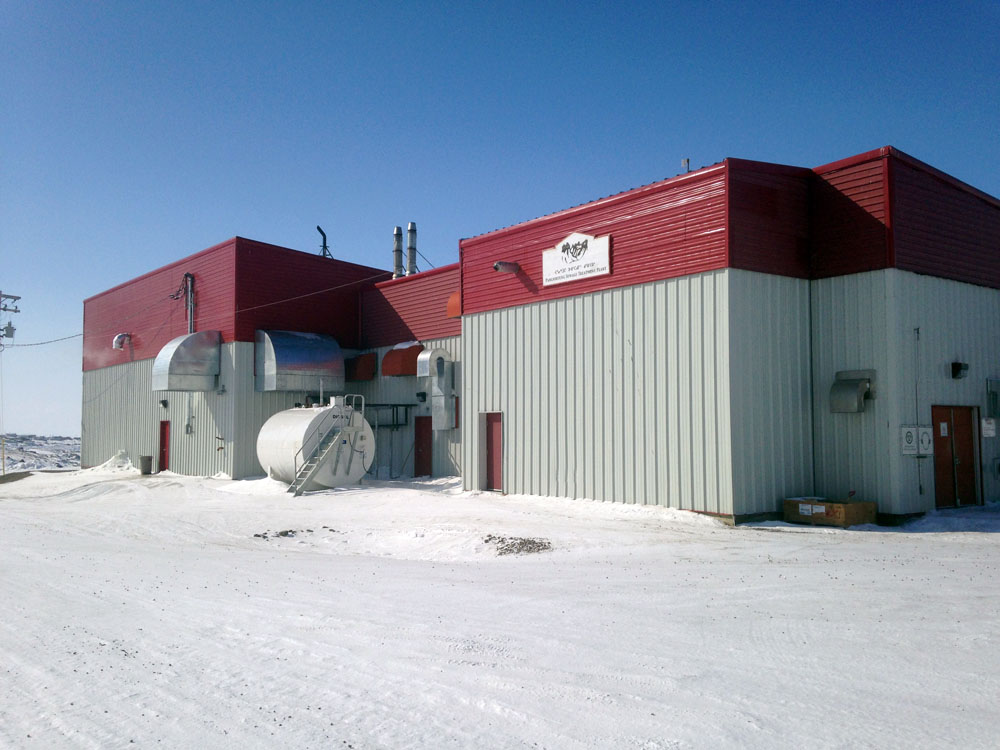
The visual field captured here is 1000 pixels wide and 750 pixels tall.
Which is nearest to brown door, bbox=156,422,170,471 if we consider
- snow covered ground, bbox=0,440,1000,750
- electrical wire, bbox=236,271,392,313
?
electrical wire, bbox=236,271,392,313

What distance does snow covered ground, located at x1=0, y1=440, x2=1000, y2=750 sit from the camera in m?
4.59

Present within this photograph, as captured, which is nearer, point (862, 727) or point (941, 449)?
point (862, 727)

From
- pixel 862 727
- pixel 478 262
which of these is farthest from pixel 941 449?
pixel 862 727

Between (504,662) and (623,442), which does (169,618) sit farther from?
(623,442)

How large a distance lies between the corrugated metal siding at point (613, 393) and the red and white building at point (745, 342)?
0.05 metres

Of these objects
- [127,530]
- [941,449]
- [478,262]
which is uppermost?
[478,262]

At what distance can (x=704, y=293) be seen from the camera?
1558cm

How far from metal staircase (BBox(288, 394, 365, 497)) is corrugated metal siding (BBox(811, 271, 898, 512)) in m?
12.8

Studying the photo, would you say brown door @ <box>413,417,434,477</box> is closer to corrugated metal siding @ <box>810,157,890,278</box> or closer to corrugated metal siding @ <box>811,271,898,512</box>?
corrugated metal siding @ <box>811,271,898,512</box>

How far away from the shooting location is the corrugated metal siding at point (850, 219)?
15.3 m

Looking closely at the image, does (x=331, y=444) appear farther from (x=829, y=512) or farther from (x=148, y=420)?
(x=148, y=420)

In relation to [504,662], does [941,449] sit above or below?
above

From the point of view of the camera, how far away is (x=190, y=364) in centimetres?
2722

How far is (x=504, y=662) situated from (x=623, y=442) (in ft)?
37.5
